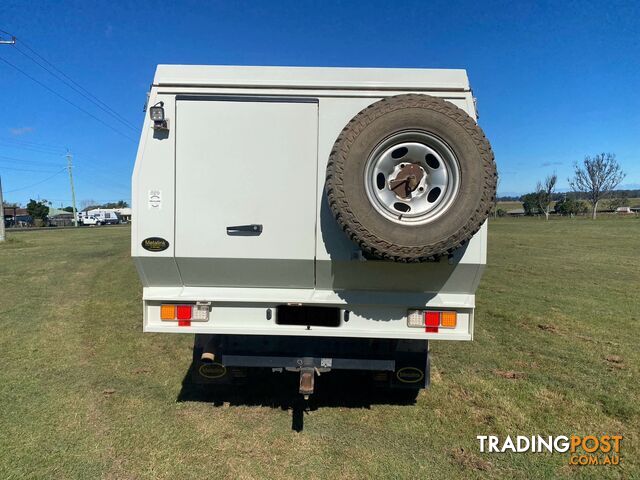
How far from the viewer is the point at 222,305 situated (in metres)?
3.30

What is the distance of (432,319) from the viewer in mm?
3232

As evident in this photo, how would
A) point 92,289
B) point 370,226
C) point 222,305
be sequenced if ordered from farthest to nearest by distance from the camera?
point 92,289
point 222,305
point 370,226

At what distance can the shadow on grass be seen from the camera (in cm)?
395

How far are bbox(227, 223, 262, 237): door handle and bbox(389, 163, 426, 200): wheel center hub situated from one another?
99cm

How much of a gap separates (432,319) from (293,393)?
1744 mm

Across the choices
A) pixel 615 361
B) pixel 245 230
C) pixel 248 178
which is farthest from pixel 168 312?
pixel 615 361

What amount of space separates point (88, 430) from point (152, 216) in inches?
72.6

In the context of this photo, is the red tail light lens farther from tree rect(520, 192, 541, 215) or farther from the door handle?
tree rect(520, 192, 541, 215)

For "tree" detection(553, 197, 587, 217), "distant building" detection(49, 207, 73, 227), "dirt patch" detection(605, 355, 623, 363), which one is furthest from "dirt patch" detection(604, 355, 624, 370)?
"distant building" detection(49, 207, 73, 227)

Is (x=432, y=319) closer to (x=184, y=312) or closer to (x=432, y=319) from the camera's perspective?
(x=432, y=319)

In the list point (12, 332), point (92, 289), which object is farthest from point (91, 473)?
point (92, 289)

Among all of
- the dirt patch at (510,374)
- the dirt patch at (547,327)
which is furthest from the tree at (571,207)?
the dirt patch at (510,374)

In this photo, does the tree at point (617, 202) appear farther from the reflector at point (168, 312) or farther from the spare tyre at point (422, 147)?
the reflector at point (168, 312)

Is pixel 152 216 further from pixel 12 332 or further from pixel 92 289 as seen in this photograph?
pixel 92 289
